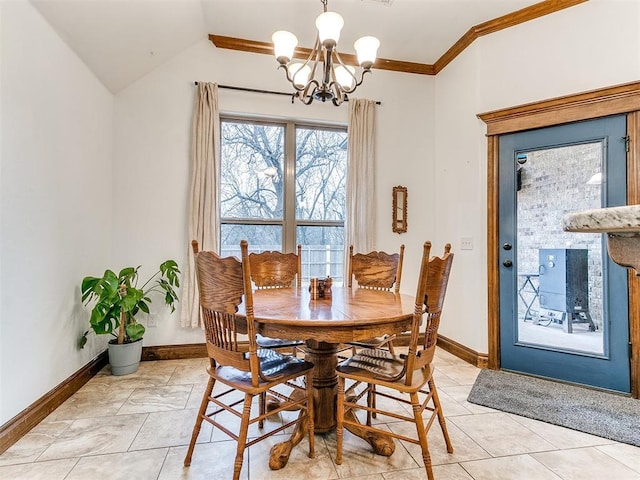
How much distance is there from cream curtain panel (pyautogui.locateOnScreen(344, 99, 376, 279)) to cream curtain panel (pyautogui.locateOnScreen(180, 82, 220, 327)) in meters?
1.34

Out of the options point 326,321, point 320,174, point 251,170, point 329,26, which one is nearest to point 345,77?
point 329,26

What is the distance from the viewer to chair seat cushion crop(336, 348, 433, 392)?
1.50 meters

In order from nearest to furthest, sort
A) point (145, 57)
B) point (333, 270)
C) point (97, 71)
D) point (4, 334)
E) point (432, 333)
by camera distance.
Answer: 1. point (432, 333)
2. point (4, 334)
3. point (97, 71)
4. point (145, 57)
5. point (333, 270)

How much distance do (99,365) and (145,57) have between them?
272 centimetres

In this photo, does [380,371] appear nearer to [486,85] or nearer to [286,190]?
[286,190]

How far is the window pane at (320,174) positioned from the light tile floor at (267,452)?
2.13m

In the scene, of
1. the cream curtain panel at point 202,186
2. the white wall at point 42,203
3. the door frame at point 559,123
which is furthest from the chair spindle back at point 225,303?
the door frame at point 559,123

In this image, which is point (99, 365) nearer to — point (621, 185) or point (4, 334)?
point (4, 334)

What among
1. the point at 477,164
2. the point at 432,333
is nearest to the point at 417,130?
the point at 477,164

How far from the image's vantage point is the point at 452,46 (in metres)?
3.36

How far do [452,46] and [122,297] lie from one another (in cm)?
389

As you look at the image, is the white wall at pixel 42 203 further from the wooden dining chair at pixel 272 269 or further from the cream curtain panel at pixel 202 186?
the wooden dining chair at pixel 272 269

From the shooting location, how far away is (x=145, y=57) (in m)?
2.90

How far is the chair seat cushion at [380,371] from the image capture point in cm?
150
